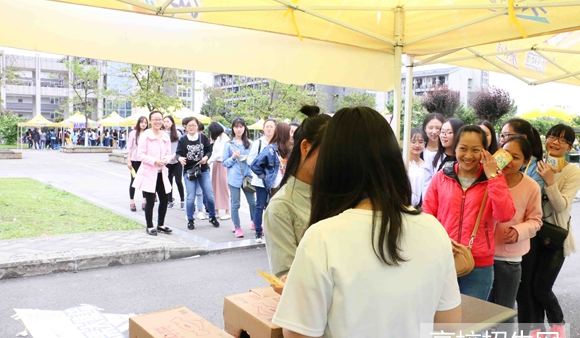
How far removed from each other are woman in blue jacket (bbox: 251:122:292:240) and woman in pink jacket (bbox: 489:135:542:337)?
3353mm

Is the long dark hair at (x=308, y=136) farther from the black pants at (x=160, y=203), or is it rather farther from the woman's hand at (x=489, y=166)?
the black pants at (x=160, y=203)

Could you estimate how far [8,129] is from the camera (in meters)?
42.0

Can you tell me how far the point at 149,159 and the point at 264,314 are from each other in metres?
5.34

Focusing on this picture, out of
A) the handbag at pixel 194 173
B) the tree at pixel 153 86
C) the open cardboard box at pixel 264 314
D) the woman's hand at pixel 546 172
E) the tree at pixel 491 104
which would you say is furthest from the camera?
the tree at pixel 491 104

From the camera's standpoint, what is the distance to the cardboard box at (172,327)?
75.0 inches

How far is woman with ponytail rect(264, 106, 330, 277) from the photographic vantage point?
198 cm

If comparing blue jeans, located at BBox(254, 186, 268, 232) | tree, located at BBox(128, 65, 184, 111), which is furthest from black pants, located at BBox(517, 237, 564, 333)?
tree, located at BBox(128, 65, 184, 111)

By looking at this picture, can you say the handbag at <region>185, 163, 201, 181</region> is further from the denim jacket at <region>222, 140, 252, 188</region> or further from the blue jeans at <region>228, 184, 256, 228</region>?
the blue jeans at <region>228, 184, 256, 228</region>

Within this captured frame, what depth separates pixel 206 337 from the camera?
189cm

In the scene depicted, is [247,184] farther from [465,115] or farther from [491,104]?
[465,115]

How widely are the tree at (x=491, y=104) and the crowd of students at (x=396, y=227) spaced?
24.5 m

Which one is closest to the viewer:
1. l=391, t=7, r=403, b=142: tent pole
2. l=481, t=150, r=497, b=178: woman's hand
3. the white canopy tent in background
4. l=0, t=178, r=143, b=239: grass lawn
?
l=481, t=150, r=497, b=178: woman's hand

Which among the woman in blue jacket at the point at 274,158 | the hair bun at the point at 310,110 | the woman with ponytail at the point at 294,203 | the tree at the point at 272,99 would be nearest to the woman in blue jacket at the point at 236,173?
the woman in blue jacket at the point at 274,158

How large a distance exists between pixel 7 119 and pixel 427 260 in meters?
48.9
